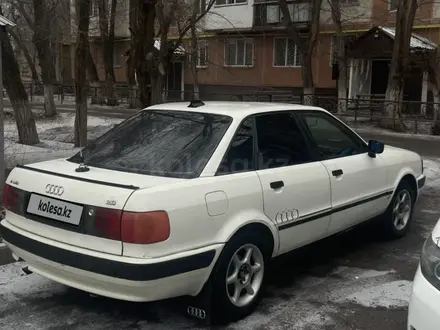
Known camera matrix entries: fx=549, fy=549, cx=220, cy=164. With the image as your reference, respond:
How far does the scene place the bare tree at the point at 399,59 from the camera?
52.6 feet

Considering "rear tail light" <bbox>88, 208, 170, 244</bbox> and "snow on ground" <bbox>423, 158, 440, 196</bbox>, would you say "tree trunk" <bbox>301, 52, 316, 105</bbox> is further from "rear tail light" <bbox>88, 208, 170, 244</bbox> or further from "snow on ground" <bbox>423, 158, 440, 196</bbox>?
"rear tail light" <bbox>88, 208, 170, 244</bbox>

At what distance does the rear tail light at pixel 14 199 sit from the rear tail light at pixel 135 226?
821 mm

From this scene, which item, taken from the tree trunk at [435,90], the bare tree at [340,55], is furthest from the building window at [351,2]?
the tree trunk at [435,90]

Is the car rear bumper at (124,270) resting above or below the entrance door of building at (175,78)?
below

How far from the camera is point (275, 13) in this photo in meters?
26.1

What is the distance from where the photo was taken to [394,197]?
5543 millimetres

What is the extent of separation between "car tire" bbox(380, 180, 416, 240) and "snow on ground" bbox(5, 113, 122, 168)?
5.71 m

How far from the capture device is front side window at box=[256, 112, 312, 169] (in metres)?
4.18

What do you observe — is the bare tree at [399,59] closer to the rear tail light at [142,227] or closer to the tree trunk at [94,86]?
the rear tail light at [142,227]

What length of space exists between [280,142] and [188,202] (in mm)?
1246

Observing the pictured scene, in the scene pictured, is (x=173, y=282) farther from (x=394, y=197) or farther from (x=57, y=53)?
(x=57, y=53)

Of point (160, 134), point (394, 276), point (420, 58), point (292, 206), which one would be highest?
point (420, 58)

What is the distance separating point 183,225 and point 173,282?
346mm

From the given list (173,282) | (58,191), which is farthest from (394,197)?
(58,191)
